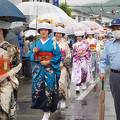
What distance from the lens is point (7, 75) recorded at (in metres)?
5.91

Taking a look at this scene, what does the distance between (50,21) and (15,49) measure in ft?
11.1

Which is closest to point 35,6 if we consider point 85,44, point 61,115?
point 85,44

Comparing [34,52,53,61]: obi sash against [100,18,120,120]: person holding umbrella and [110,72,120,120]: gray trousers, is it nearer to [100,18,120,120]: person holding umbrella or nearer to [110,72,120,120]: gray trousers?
[100,18,120,120]: person holding umbrella

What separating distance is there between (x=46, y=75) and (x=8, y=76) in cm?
327

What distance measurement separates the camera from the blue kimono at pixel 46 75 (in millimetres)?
9078

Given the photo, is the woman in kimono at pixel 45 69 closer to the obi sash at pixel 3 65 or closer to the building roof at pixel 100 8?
the obi sash at pixel 3 65

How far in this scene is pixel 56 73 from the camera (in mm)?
9234

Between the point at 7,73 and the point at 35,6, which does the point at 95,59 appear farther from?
the point at 7,73

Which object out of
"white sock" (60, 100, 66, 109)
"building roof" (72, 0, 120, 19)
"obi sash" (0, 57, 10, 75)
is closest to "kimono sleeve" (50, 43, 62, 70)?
"white sock" (60, 100, 66, 109)

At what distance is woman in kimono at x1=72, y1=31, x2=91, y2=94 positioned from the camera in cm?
1433

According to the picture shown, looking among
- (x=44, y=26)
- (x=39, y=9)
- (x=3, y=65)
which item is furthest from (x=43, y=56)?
(x=39, y=9)

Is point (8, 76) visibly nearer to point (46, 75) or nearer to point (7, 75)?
point (7, 75)

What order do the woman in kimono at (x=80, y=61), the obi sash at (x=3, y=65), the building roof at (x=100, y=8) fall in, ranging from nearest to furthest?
the obi sash at (x=3, y=65) < the woman in kimono at (x=80, y=61) < the building roof at (x=100, y=8)

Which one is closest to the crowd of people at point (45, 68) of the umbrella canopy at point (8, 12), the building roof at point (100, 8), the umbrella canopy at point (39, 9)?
the umbrella canopy at point (8, 12)
